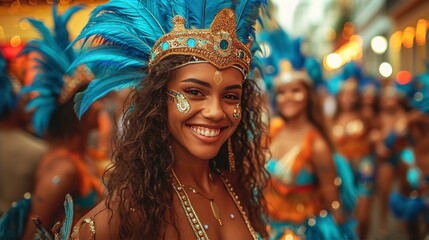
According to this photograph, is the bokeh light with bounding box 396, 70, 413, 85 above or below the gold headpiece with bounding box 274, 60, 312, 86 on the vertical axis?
above

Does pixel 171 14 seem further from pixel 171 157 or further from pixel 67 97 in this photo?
pixel 67 97

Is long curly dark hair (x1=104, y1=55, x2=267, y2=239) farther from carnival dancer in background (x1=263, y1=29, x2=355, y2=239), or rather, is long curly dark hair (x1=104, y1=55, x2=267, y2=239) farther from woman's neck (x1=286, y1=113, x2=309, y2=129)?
woman's neck (x1=286, y1=113, x2=309, y2=129)

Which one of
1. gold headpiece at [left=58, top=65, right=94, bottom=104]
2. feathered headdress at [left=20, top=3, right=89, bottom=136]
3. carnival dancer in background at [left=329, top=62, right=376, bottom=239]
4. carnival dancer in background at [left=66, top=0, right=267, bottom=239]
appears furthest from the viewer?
carnival dancer in background at [left=329, top=62, right=376, bottom=239]

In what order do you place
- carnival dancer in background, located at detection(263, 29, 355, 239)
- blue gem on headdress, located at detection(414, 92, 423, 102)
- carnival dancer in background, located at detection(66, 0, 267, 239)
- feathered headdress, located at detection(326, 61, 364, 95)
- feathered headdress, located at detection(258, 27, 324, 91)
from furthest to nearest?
feathered headdress, located at detection(326, 61, 364, 95), blue gem on headdress, located at detection(414, 92, 423, 102), feathered headdress, located at detection(258, 27, 324, 91), carnival dancer in background, located at detection(263, 29, 355, 239), carnival dancer in background, located at detection(66, 0, 267, 239)

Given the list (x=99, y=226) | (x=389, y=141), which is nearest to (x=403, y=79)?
(x=389, y=141)

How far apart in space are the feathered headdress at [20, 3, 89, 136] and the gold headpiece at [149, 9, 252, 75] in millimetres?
1482

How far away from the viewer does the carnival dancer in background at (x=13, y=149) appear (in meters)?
4.64

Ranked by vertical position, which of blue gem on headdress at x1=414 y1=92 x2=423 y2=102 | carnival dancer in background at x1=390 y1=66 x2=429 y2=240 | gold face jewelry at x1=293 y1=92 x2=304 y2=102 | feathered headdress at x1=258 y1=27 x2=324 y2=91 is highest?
feathered headdress at x1=258 y1=27 x2=324 y2=91

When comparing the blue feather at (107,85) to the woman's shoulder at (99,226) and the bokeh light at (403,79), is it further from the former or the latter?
the bokeh light at (403,79)

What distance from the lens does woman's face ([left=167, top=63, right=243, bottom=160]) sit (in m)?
2.38

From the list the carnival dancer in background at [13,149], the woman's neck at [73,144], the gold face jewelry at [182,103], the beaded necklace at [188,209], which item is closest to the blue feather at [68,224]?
the beaded necklace at [188,209]

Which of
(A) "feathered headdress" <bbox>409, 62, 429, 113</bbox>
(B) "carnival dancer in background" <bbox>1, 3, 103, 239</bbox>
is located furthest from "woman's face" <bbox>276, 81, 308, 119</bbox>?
(A) "feathered headdress" <bbox>409, 62, 429, 113</bbox>

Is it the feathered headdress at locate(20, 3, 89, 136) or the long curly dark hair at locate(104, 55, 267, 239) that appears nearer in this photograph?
the long curly dark hair at locate(104, 55, 267, 239)

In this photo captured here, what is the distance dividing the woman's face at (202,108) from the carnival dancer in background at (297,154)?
281 cm
